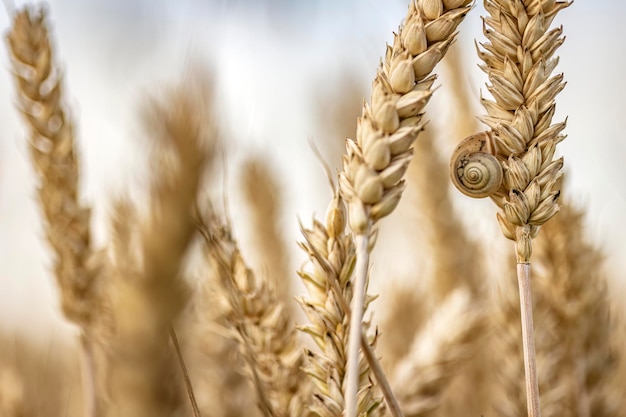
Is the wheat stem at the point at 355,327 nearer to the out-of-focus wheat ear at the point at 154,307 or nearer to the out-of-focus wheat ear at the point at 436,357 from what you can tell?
the out-of-focus wheat ear at the point at 154,307

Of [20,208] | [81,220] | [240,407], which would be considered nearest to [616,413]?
[240,407]

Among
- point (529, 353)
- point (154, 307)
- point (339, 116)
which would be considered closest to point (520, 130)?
point (529, 353)

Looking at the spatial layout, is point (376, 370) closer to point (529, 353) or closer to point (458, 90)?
point (529, 353)

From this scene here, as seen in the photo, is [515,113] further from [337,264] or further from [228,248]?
[228,248]

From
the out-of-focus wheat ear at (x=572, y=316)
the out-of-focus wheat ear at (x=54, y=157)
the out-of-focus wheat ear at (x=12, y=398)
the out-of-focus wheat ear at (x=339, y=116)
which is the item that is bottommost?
the out-of-focus wheat ear at (x=572, y=316)

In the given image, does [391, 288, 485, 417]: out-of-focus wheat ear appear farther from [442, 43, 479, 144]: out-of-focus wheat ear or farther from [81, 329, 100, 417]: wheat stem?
[442, 43, 479, 144]: out-of-focus wheat ear

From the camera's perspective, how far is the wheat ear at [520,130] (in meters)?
0.65

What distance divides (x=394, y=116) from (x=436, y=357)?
77cm

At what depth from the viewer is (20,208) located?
2492mm

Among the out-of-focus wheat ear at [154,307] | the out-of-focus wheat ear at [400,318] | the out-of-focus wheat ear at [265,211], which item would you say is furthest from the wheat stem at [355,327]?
the out-of-focus wheat ear at [265,211]

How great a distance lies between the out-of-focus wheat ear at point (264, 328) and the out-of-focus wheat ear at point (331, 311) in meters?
0.15

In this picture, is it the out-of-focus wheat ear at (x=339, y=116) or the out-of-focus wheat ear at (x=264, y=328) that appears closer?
the out-of-focus wheat ear at (x=264, y=328)

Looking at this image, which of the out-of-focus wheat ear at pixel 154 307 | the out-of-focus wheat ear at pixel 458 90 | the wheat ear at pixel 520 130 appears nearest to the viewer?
the out-of-focus wheat ear at pixel 154 307

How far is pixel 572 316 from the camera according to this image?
1299mm
